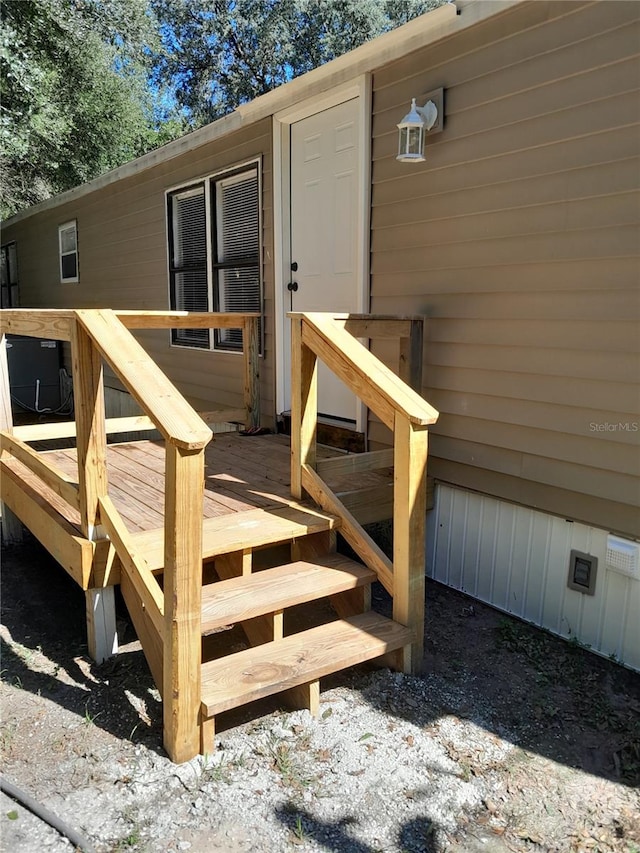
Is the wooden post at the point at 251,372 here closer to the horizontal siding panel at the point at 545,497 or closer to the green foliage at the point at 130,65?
the horizontal siding panel at the point at 545,497

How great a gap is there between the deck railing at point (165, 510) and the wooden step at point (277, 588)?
231 millimetres

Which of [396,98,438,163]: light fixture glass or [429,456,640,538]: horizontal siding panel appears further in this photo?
[396,98,438,163]: light fixture glass

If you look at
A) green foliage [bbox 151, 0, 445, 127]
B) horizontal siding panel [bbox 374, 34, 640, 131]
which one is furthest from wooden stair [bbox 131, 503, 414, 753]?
green foliage [bbox 151, 0, 445, 127]

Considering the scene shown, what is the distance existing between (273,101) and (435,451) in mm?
2687

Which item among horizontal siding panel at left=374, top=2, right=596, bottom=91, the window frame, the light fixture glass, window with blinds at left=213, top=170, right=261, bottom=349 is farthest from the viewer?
the window frame

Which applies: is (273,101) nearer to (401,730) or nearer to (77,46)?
(401,730)

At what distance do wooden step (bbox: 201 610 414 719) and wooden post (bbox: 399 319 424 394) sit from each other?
1.37 metres

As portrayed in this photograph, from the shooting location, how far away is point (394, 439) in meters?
2.65

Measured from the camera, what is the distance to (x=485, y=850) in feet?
6.07

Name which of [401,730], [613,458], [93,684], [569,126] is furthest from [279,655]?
[569,126]

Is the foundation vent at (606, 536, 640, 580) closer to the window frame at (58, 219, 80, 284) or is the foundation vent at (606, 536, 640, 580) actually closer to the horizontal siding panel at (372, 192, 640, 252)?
the horizontal siding panel at (372, 192, 640, 252)

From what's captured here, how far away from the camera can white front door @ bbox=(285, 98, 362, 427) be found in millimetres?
4082

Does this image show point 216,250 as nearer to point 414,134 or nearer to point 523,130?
point 414,134

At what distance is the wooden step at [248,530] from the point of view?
2.63m
